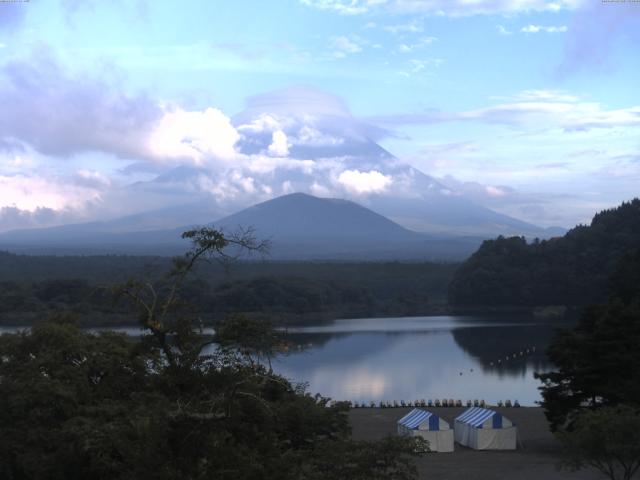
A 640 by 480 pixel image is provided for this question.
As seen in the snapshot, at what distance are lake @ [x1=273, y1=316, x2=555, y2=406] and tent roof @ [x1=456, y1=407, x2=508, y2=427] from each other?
12.7ft

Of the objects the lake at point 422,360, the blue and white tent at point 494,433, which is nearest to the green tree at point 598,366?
the blue and white tent at point 494,433

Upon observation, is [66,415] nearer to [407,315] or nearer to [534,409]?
[534,409]

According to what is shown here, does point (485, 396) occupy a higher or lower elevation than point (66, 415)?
lower

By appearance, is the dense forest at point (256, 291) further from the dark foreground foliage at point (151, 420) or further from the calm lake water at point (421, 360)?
the dark foreground foliage at point (151, 420)

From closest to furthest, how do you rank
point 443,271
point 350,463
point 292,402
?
point 350,463 < point 292,402 < point 443,271

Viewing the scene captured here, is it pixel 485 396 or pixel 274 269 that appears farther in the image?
pixel 274 269

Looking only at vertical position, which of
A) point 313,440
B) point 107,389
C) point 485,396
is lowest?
point 485,396

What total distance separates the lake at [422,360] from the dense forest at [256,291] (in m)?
3.06

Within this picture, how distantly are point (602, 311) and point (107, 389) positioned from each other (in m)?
9.45

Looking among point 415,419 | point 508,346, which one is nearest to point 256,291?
point 508,346

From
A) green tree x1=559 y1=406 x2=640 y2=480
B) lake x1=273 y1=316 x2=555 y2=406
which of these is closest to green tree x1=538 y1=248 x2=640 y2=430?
green tree x1=559 y1=406 x2=640 y2=480

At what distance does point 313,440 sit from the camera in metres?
11.0

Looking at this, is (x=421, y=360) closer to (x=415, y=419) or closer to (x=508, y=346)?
(x=508, y=346)

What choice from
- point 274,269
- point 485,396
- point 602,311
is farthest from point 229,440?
point 274,269
